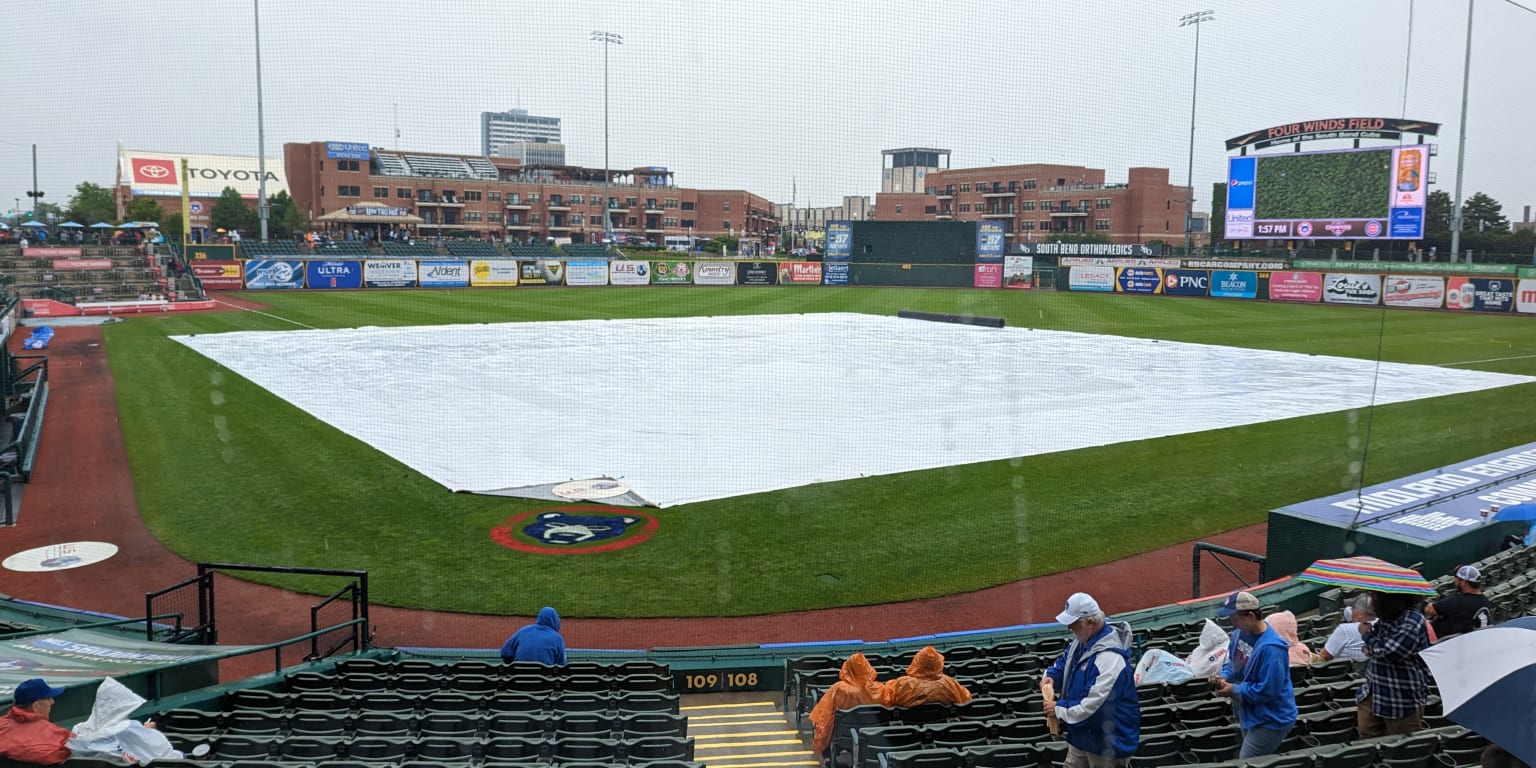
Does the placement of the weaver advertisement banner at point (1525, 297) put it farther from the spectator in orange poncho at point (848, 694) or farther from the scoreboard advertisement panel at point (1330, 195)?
the spectator in orange poncho at point (848, 694)

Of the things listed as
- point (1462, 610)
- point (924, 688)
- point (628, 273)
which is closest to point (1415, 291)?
point (628, 273)

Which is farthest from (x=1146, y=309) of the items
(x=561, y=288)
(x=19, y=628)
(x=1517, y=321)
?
(x=19, y=628)

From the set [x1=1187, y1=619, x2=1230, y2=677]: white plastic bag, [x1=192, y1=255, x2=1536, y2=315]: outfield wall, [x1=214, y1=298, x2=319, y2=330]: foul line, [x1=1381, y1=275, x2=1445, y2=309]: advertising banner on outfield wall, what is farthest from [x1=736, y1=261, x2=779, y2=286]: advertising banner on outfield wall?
[x1=1187, y1=619, x2=1230, y2=677]: white plastic bag

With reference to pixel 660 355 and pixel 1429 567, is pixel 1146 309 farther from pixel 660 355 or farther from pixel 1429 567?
pixel 1429 567

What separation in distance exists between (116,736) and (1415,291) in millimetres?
55841

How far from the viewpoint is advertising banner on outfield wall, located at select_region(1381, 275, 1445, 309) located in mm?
48031

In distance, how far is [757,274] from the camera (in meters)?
66.0

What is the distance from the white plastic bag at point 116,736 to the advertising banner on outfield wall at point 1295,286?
57216mm

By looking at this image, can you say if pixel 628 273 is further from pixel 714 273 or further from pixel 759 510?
pixel 759 510

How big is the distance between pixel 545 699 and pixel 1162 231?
3342 inches

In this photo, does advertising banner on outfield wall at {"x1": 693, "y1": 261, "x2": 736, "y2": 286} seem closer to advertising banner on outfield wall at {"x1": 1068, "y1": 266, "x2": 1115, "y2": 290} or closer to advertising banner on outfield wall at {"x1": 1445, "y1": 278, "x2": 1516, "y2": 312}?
advertising banner on outfield wall at {"x1": 1068, "y1": 266, "x2": 1115, "y2": 290}

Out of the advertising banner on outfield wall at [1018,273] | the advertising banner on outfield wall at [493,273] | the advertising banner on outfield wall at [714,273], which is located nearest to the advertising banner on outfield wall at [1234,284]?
the advertising banner on outfield wall at [1018,273]

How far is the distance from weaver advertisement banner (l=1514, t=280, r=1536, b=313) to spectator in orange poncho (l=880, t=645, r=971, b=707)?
5077 centimetres

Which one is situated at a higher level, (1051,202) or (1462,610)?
(1051,202)
